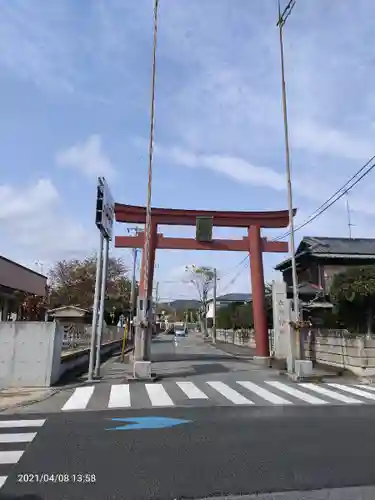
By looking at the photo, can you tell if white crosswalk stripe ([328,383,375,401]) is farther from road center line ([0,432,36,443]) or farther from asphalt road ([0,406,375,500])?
road center line ([0,432,36,443])

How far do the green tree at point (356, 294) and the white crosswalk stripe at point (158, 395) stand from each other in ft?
35.5

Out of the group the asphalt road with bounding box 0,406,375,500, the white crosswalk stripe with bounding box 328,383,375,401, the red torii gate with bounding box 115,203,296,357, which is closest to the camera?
the asphalt road with bounding box 0,406,375,500

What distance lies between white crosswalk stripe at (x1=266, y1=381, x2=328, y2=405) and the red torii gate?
9.05m

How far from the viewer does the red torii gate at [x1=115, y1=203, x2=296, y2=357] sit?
22.8 m

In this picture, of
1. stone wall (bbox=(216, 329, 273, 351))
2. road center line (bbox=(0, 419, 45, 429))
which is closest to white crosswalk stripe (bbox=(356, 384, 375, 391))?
road center line (bbox=(0, 419, 45, 429))

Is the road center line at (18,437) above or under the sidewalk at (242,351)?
under


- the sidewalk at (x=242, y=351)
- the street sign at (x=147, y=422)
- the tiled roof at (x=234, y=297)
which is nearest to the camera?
the street sign at (x=147, y=422)

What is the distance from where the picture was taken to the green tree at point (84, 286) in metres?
51.4

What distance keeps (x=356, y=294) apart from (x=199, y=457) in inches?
629

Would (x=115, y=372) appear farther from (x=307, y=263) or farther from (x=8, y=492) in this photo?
(x=307, y=263)

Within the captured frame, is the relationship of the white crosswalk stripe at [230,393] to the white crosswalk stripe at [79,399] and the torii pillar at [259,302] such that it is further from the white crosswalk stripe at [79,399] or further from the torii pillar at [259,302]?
the torii pillar at [259,302]

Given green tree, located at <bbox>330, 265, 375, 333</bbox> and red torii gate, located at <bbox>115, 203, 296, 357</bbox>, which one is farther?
red torii gate, located at <bbox>115, 203, 296, 357</bbox>

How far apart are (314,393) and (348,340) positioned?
5.21 meters

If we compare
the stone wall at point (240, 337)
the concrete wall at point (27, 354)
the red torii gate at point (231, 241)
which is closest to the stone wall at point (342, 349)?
the red torii gate at point (231, 241)
